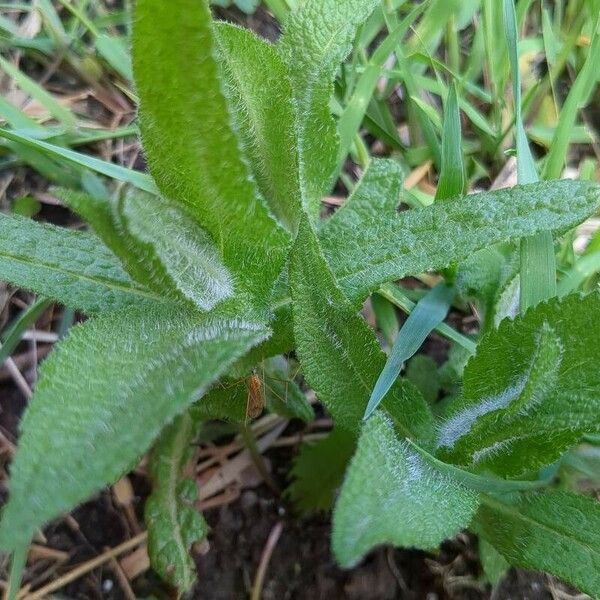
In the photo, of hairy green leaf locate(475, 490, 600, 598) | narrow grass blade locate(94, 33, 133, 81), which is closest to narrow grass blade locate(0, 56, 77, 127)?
narrow grass blade locate(94, 33, 133, 81)

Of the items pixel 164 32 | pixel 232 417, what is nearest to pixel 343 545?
pixel 232 417

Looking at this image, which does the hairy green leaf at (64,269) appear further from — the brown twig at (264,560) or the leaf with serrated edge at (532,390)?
the brown twig at (264,560)

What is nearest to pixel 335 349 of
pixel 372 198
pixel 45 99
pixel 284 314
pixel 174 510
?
pixel 284 314

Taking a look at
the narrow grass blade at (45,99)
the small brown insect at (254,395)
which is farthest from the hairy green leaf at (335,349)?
the narrow grass blade at (45,99)

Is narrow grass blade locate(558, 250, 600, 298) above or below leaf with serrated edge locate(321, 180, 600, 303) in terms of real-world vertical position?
below

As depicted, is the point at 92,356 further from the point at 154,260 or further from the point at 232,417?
the point at 232,417

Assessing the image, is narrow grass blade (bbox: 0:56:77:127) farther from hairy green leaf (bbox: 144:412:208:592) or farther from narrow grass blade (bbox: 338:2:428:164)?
hairy green leaf (bbox: 144:412:208:592)

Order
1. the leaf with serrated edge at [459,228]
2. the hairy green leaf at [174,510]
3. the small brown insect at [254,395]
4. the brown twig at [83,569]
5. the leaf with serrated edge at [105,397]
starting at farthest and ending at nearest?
1. the brown twig at [83,569]
2. the hairy green leaf at [174,510]
3. the small brown insect at [254,395]
4. the leaf with serrated edge at [459,228]
5. the leaf with serrated edge at [105,397]
